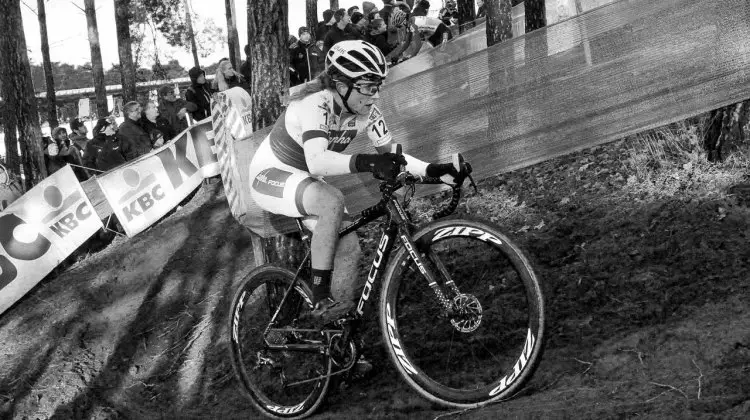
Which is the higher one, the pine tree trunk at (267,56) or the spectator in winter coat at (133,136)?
the pine tree trunk at (267,56)

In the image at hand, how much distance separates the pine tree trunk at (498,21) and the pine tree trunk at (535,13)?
0.51 meters

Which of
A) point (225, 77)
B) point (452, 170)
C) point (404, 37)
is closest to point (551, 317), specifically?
point (452, 170)

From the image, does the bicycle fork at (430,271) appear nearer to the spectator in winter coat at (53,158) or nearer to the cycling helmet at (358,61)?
the cycling helmet at (358,61)

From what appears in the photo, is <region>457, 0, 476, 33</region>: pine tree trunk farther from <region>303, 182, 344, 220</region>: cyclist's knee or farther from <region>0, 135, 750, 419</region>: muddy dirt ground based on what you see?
<region>303, 182, 344, 220</region>: cyclist's knee

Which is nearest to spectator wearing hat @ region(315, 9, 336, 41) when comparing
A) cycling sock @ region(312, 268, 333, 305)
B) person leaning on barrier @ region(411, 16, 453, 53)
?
person leaning on barrier @ region(411, 16, 453, 53)

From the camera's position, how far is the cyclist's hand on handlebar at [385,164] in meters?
4.71

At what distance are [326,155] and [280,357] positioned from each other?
1.67 meters

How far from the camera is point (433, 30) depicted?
14.6 metres

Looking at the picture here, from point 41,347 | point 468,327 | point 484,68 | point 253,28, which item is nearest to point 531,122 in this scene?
point 484,68

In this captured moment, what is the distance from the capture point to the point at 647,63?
5.96 m

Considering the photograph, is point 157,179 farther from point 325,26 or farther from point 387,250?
point 387,250

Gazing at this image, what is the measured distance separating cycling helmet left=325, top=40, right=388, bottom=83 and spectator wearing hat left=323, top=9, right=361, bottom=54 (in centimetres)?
936

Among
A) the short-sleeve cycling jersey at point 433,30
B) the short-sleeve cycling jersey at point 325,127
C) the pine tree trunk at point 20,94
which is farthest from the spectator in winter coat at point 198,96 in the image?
the short-sleeve cycling jersey at point 325,127

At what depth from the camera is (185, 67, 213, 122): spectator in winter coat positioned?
1426 centimetres
